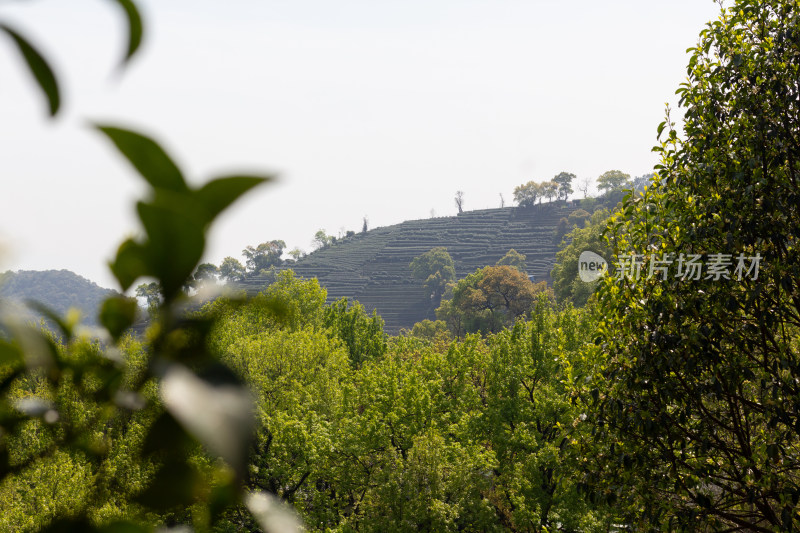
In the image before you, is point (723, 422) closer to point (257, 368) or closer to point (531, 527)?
point (531, 527)

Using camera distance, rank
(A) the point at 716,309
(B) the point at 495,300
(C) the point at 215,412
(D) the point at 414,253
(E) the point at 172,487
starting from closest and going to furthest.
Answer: (C) the point at 215,412 → (E) the point at 172,487 → (A) the point at 716,309 → (B) the point at 495,300 → (D) the point at 414,253

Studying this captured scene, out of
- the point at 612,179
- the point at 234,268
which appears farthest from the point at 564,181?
the point at 234,268

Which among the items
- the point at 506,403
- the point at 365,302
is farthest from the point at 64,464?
the point at 365,302

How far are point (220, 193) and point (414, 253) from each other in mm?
103443

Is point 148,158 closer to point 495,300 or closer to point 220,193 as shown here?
point 220,193

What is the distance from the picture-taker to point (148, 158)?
349 mm

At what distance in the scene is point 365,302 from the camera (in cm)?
8844

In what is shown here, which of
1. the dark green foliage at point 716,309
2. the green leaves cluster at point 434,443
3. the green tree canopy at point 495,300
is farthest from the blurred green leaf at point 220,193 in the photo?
the green tree canopy at point 495,300

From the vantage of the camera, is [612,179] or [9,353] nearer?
[9,353]

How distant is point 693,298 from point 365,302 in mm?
83460

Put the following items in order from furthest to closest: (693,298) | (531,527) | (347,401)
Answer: (347,401) < (531,527) < (693,298)

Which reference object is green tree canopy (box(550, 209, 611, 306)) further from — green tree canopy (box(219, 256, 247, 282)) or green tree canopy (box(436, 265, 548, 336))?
green tree canopy (box(219, 256, 247, 282))

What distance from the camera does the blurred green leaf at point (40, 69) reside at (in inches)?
15.2

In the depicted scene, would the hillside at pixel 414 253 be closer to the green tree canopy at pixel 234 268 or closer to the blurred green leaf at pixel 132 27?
the green tree canopy at pixel 234 268
